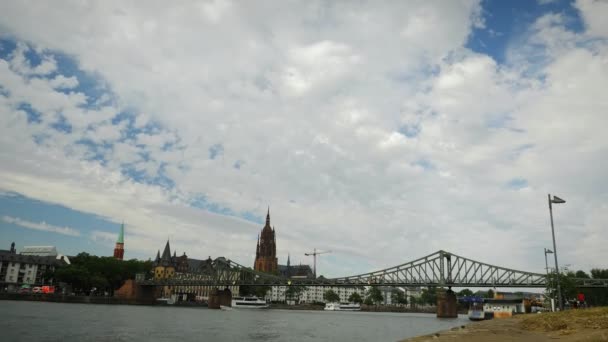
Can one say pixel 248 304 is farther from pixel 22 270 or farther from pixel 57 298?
pixel 22 270

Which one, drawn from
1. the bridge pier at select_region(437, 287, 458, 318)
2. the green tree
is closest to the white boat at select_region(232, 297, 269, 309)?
the bridge pier at select_region(437, 287, 458, 318)

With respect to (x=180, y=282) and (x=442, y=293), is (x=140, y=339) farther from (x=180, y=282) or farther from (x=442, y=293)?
(x=180, y=282)

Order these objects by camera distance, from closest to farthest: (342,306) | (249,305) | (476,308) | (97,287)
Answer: (476,308) < (97,287) < (249,305) < (342,306)

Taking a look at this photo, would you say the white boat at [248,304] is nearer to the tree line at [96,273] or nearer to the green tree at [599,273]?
the tree line at [96,273]

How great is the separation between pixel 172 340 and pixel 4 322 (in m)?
21.7

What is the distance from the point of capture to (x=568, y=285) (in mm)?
94375

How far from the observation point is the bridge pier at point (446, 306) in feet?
423

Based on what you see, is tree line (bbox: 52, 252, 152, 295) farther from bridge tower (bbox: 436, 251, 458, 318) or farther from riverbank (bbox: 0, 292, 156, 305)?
bridge tower (bbox: 436, 251, 458, 318)

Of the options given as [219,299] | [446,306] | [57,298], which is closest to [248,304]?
[219,299]

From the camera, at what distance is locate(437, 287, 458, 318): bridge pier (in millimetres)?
128875

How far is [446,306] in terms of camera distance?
130 meters

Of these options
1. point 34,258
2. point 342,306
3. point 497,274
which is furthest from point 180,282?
point 497,274

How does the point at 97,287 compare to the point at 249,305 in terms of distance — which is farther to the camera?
the point at 249,305

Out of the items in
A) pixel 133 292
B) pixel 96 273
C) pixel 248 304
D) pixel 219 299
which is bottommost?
pixel 248 304
